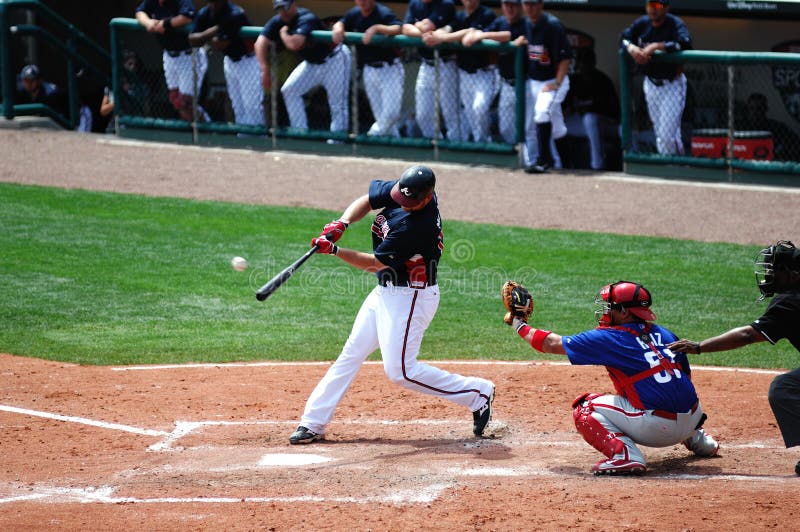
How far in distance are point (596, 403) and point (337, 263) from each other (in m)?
5.43

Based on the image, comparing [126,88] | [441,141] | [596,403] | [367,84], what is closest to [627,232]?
[441,141]

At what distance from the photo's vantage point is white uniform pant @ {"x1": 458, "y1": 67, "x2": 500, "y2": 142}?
12891 millimetres

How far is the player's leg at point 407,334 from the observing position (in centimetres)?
623

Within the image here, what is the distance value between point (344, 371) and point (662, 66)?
281 inches

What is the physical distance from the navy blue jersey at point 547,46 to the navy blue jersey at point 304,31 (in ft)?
8.21

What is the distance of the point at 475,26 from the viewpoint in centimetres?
1296

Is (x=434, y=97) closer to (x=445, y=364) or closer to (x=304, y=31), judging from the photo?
(x=304, y=31)

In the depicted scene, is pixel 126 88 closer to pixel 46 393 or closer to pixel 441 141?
pixel 441 141

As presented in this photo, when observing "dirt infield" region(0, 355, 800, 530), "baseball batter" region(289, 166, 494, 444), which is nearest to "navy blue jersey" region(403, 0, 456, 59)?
"dirt infield" region(0, 355, 800, 530)

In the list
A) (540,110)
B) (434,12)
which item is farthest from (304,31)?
(540,110)

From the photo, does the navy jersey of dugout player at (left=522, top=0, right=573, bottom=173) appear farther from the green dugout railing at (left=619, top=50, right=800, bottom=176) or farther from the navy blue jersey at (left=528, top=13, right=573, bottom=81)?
the green dugout railing at (left=619, top=50, right=800, bottom=176)

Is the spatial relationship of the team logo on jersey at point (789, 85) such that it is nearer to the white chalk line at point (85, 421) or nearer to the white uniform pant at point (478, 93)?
the white uniform pant at point (478, 93)

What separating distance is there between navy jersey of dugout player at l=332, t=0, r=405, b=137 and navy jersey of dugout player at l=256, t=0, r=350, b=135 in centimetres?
24

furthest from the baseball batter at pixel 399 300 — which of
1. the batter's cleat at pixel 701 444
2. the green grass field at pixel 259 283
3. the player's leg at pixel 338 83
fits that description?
the player's leg at pixel 338 83
